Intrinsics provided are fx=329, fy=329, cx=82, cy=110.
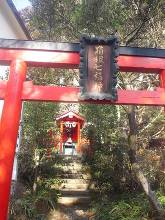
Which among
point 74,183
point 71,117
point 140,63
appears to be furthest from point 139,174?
point 71,117

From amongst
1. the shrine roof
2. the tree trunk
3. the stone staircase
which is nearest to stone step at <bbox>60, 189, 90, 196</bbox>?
the stone staircase

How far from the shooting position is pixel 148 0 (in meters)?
8.56

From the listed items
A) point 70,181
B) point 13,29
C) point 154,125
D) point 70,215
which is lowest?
point 70,215

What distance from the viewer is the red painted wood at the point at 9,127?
5.66m

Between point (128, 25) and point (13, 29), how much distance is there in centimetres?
471

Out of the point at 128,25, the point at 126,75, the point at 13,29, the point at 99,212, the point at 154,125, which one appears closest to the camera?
the point at 128,25

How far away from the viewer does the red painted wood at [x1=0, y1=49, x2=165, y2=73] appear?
6539 millimetres

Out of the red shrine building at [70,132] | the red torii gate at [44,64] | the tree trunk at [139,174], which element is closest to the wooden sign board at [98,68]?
the red torii gate at [44,64]

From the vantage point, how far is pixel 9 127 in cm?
594

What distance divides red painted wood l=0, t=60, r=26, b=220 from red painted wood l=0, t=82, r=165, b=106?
176mm

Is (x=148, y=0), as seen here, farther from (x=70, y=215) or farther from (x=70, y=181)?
(x=70, y=181)

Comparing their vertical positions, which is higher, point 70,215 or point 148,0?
point 148,0

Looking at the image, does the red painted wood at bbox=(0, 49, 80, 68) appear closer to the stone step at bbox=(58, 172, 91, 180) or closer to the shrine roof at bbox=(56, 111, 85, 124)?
the stone step at bbox=(58, 172, 91, 180)

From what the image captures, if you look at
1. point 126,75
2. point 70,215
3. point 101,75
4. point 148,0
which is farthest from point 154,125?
point 101,75
